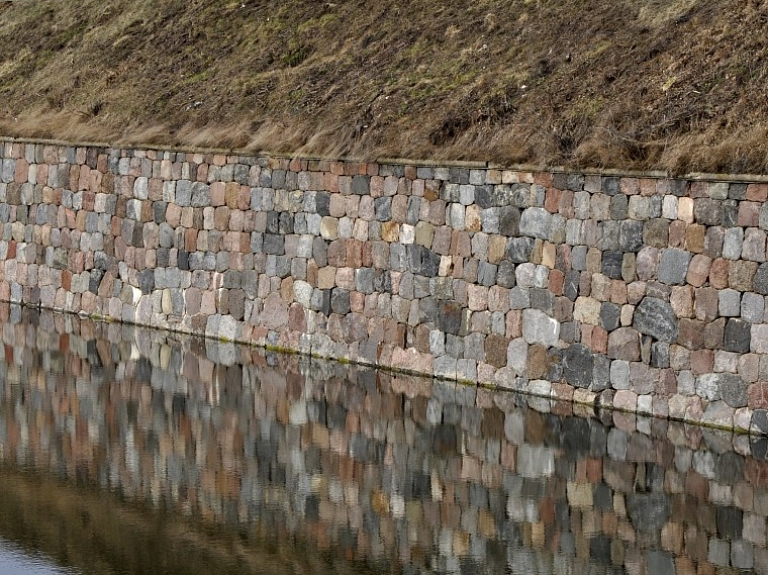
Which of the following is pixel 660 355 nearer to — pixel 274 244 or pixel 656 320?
pixel 656 320

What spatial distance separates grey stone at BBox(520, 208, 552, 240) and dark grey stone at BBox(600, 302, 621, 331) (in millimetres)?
1167

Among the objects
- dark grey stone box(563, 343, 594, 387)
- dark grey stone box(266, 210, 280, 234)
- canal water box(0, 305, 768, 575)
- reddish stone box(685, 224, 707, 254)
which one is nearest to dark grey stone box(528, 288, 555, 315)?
dark grey stone box(563, 343, 594, 387)

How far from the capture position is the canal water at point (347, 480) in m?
11.3

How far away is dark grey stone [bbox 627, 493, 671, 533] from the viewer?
479 inches

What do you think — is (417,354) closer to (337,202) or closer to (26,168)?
(337,202)

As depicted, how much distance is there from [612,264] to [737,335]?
1744mm

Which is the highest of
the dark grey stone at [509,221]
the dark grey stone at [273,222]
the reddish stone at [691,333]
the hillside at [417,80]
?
the hillside at [417,80]

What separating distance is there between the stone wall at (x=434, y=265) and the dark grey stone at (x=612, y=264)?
0.02 metres

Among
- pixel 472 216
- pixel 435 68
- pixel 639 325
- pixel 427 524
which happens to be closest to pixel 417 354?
pixel 472 216

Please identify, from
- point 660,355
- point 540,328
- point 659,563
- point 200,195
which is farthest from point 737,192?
point 200,195

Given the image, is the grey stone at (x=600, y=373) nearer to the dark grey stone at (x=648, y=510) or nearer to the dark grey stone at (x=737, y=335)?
the dark grey stone at (x=737, y=335)

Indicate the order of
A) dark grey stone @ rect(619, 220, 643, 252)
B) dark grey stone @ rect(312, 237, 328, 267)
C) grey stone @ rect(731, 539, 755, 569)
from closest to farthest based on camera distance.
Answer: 1. grey stone @ rect(731, 539, 755, 569)
2. dark grey stone @ rect(619, 220, 643, 252)
3. dark grey stone @ rect(312, 237, 328, 267)

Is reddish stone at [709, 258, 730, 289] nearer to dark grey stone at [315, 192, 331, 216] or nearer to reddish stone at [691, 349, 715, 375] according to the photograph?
reddish stone at [691, 349, 715, 375]

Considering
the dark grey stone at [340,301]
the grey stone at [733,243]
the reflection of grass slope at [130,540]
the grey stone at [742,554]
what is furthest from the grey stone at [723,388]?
the reflection of grass slope at [130,540]
